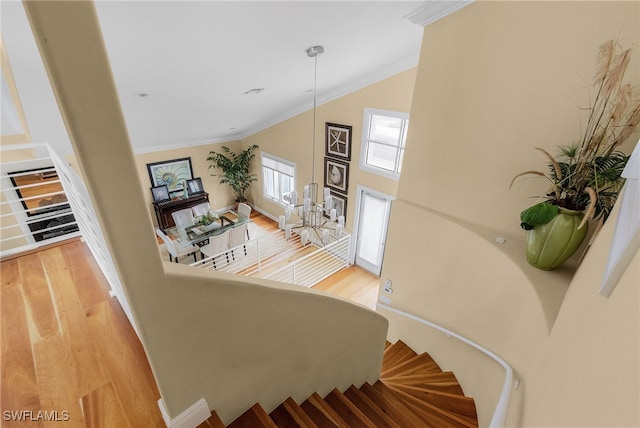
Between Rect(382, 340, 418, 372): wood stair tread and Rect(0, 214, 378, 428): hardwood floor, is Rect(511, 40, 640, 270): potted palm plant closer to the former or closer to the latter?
Rect(382, 340, 418, 372): wood stair tread

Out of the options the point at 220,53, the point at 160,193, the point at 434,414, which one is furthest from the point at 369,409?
the point at 160,193

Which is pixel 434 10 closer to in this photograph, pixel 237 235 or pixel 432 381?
pixel 432 381

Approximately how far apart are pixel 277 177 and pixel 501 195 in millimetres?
6197

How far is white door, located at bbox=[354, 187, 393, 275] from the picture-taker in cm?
582

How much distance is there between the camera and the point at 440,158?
2.80 meters

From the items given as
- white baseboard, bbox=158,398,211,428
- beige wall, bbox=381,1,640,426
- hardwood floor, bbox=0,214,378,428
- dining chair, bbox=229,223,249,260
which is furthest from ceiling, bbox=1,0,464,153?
white baseboard, bbox=158,398,211,428

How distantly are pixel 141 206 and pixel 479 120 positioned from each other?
2608mm

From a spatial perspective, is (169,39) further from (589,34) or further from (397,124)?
(397,124)

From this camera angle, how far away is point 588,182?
175 centimetres

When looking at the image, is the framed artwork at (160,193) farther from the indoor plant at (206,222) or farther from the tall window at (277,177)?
the tall window at (277,177)

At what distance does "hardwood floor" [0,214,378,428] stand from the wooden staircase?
0.46m

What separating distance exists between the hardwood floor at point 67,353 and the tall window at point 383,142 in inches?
178

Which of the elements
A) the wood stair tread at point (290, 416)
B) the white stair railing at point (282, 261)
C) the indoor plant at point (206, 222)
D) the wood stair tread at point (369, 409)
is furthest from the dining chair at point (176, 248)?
the wood stair tread at point (290, 416)

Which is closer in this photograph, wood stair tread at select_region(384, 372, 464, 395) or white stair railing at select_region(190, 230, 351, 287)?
wood stair tread at select_region(384, 372, 464, 395)
